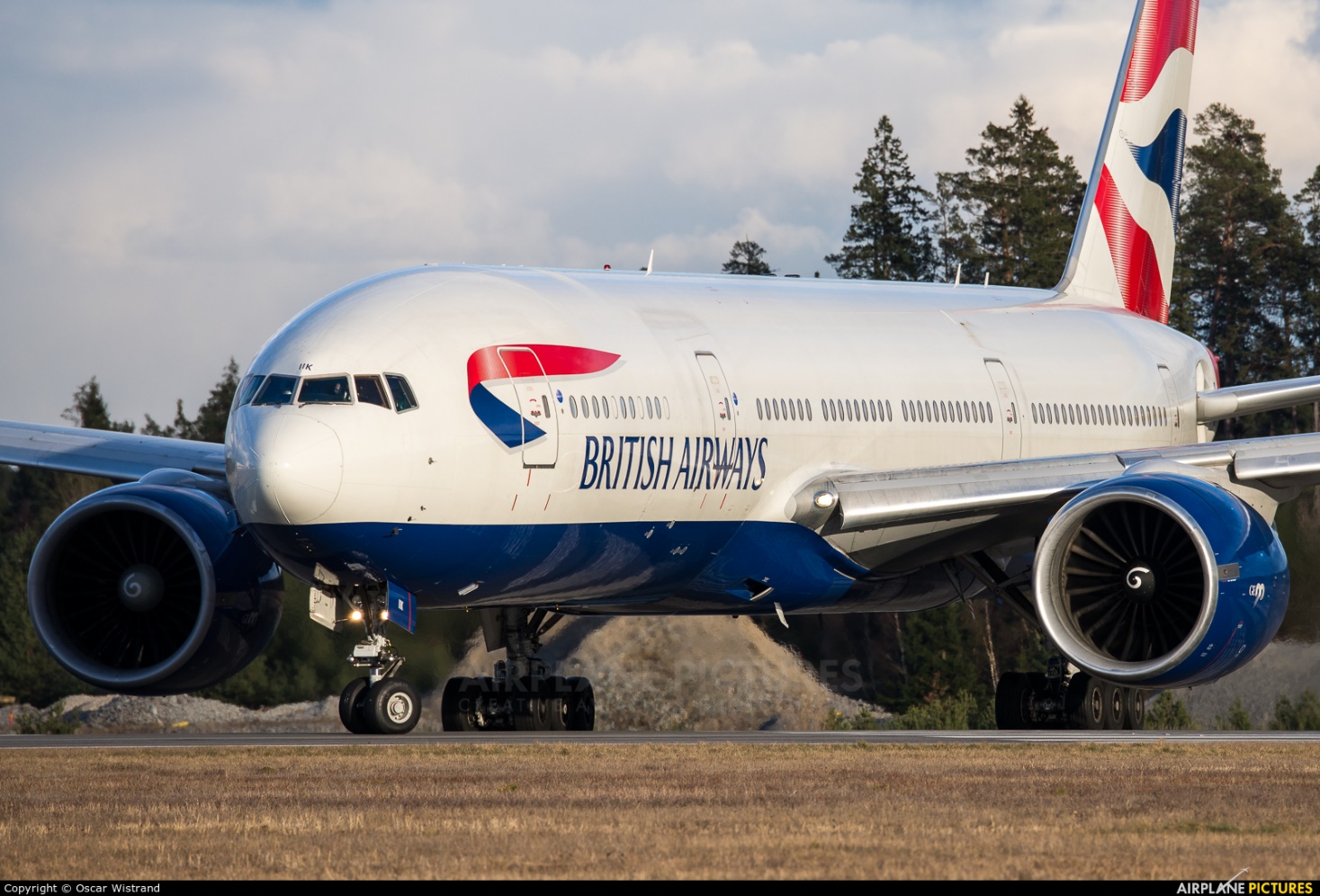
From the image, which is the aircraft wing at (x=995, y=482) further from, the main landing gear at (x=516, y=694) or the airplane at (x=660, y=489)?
the main landing gear at (x=516, y=694)

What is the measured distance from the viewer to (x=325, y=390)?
1730 centimetres

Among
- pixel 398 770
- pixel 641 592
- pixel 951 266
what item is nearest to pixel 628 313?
pixel 641 592

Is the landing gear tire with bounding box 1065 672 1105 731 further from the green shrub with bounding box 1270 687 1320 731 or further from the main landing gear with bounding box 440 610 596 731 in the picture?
the green shrub with bounding box 1270 687 1320 731

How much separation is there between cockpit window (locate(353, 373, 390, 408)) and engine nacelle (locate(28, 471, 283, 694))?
4186 millimetres

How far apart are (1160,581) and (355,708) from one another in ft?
24.3

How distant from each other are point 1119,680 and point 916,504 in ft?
10.2

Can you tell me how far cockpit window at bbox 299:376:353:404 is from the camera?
56.5 feet

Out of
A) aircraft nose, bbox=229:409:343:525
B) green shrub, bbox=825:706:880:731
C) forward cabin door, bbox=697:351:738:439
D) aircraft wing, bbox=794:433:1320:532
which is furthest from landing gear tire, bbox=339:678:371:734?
green shrub, bbox=825:706:880:731

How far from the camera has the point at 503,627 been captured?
73.3 feet

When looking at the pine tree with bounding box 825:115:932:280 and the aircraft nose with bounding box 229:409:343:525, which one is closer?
the aircraft nose with bounding box 229:409:343:525

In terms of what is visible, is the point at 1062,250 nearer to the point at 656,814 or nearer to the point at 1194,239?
the point at 1194,239

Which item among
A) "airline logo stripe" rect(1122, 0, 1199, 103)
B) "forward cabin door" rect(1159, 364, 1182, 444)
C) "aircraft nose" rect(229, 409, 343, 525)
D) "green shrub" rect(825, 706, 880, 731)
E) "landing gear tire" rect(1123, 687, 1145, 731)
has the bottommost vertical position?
"green shrub" rect(825, 706, 880, 731)
